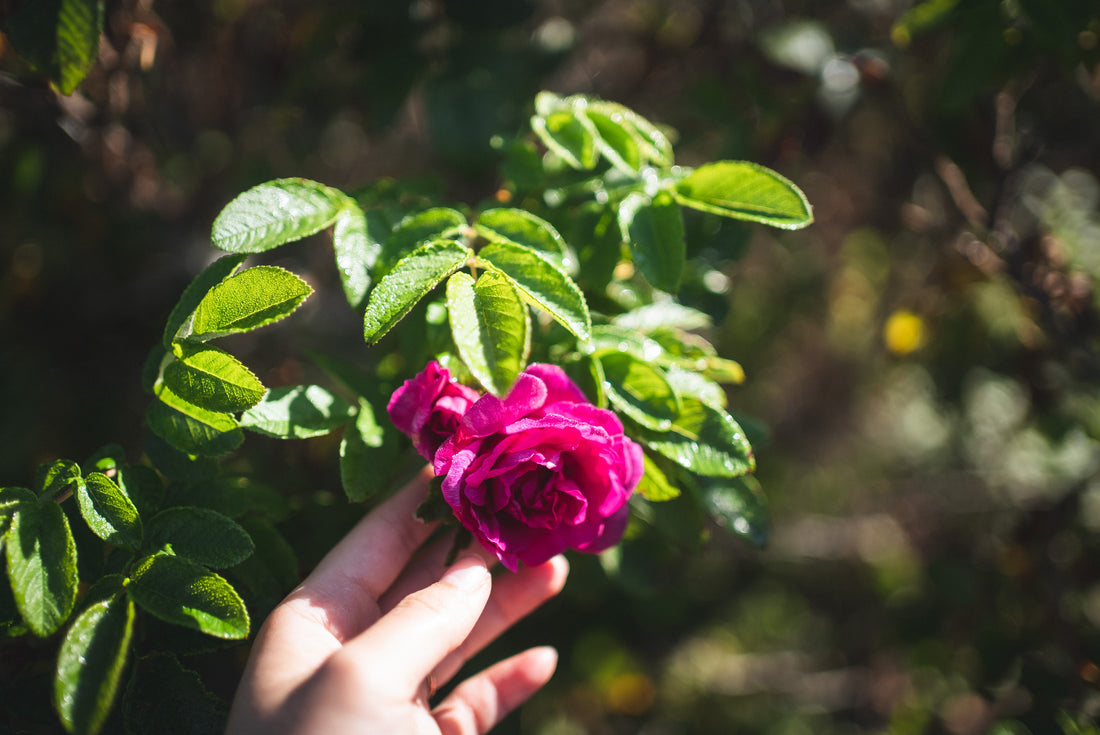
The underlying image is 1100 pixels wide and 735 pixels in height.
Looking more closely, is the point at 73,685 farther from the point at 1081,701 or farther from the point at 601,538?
the point at 1081,701

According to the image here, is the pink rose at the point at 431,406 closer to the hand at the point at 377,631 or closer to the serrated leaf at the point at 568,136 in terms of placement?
the hand at the point at 377,631

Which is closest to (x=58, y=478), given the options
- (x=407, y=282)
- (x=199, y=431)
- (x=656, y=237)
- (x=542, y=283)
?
(x=199, y=431)

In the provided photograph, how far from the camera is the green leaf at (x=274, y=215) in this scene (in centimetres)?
90

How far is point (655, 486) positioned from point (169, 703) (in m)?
0.78

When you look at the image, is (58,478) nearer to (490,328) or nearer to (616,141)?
(490,328)

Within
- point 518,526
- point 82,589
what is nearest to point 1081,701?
point 518,526

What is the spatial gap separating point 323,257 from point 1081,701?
2.41 m

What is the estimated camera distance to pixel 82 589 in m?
1.12

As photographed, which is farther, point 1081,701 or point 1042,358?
point 1042,358

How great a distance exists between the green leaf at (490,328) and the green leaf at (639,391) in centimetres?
22

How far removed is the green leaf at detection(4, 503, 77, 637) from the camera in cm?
79

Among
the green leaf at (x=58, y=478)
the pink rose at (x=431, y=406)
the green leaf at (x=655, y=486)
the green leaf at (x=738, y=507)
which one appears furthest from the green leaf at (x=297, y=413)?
the green leaf at (x=738, y=507)

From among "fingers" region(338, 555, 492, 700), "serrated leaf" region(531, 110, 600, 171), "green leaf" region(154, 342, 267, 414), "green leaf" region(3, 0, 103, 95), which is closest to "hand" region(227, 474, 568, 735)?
"fingers" region(338, 555, 492, 700)

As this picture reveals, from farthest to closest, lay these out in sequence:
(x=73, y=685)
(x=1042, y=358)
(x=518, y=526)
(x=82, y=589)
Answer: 1. (x=1042, y=358)
2. (x=82, y=589)
3. (x=518, y=526)
4. (x=73, y=685)
